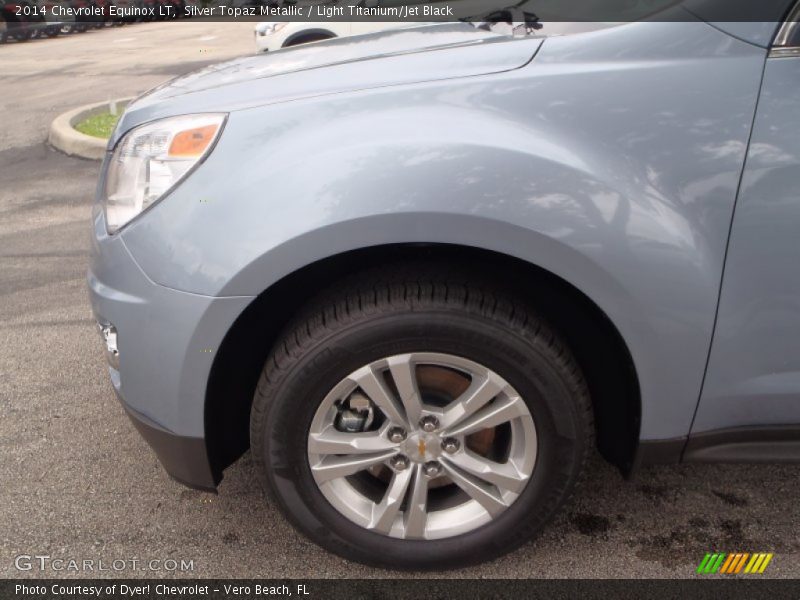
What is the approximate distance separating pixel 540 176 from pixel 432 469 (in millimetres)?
846

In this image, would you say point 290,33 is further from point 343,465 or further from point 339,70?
point 343,465

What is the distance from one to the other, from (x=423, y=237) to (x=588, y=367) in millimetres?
622

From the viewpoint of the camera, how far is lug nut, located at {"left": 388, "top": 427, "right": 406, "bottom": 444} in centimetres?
198

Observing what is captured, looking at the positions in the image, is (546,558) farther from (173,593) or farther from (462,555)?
(173,593)

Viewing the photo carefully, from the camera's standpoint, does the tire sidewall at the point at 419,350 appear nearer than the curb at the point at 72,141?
Yes

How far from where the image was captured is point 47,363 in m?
3.32

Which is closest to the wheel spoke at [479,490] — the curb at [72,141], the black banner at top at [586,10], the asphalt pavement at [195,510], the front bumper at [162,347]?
the asphalt pavement at [195,510]

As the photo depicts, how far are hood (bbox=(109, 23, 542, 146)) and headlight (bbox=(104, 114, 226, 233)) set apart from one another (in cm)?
5

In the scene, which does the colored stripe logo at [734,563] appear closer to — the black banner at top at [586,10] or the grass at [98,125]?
the black banner at top at [586,10]

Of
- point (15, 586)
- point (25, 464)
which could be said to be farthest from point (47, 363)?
point (15, 586)

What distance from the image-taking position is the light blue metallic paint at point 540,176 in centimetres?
172

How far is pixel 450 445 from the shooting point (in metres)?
2.00

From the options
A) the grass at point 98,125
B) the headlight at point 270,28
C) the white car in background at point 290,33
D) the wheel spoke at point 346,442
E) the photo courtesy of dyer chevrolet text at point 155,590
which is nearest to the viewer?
the wheel spoke at point 346,442

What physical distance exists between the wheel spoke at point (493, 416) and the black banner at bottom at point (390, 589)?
47cm
